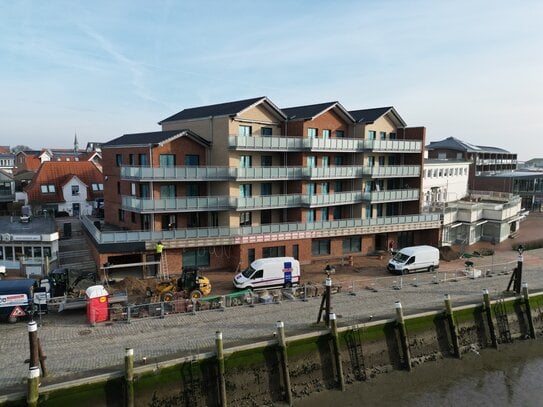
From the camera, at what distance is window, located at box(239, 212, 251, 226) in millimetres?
37625

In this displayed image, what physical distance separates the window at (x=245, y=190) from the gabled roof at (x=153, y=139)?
4.54 meters

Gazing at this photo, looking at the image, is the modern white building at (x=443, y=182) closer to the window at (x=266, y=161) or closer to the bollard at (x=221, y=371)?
the window at (x=266, y=161)

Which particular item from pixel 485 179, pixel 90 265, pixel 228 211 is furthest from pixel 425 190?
pixel 90 265

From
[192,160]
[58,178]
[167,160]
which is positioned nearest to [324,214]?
[192,160]

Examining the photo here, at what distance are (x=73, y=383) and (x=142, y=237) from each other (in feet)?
55.1

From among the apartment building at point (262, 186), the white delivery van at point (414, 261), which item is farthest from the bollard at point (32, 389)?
the white delivery van at point (414, 261)

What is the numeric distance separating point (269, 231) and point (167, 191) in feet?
29.2

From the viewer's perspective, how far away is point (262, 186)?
39.0 meters

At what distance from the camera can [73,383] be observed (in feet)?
55.0

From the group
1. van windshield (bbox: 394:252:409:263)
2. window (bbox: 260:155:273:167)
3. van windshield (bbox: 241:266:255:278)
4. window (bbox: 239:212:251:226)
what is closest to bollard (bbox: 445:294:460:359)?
van windshield (bbox: 394:252:409:263)

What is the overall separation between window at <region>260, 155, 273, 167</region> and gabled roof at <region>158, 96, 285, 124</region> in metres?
3.90

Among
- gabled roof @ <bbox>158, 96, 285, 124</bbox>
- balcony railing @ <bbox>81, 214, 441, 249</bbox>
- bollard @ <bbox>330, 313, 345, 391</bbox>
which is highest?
gabled roof @ <bbox>158, 96, 285, 124</bbox>

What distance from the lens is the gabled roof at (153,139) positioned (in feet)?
115

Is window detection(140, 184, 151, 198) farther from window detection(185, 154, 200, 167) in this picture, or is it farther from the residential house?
the residential house
